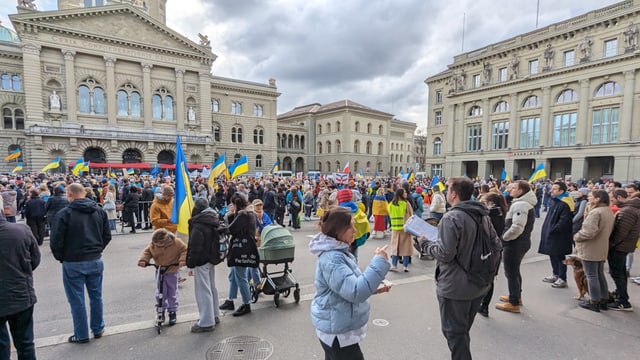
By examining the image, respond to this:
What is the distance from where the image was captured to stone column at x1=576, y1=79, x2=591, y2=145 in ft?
112

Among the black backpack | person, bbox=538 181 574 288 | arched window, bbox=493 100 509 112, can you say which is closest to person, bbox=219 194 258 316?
the black backpack

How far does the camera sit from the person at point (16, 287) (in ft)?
9.95

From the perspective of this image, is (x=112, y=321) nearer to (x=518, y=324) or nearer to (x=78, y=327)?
(x=78, y=327)

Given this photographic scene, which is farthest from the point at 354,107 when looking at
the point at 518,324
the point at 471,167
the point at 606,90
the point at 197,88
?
the point at 518,324

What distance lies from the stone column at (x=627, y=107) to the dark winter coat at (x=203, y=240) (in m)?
41.8

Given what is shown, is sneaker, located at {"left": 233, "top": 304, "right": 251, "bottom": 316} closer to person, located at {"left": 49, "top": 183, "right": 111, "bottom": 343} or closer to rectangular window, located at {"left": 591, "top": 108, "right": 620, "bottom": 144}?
person, located at {"left": 49, "top": 183, "right": 111, "bottom": 343}

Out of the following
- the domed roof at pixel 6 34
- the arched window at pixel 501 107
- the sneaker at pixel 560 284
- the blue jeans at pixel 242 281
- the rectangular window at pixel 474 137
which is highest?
the domed roof at pixel 6 34

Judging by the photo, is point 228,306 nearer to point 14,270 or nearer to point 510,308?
point 14,270

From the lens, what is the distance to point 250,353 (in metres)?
3.94

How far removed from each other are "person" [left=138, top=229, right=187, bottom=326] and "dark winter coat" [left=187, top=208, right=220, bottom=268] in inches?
10.2

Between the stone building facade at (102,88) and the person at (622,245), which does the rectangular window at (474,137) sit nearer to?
the stone building facade at (102,88)

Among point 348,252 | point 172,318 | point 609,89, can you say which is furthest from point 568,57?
point 172,318

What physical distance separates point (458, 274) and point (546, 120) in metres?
43.9

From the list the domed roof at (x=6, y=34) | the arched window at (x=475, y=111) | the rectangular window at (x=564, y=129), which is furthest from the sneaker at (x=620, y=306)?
the domed roof at (x=6, y=34)
